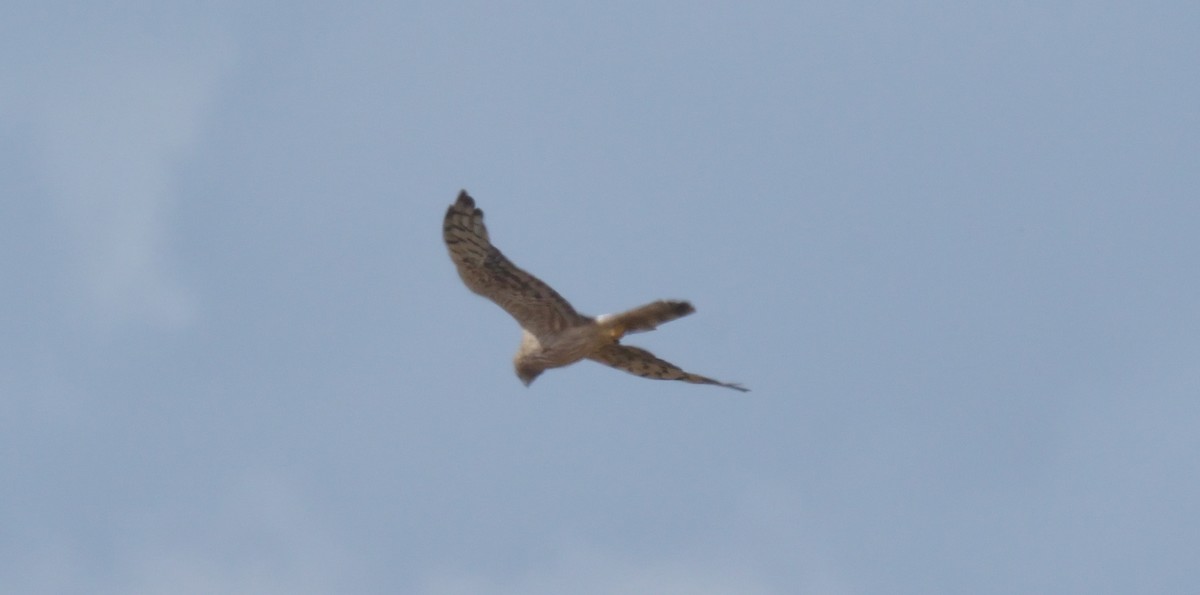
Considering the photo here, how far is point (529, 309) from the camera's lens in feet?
85.3

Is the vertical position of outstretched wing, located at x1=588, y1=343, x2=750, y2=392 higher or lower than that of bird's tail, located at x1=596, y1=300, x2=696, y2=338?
higher

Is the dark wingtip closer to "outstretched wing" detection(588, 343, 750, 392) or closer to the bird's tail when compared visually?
the bird's tail

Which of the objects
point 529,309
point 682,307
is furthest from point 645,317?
point 529,309

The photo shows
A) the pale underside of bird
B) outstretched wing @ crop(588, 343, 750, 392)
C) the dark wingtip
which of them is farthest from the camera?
outstretched wing @ crop(588, 343, 750, 392)

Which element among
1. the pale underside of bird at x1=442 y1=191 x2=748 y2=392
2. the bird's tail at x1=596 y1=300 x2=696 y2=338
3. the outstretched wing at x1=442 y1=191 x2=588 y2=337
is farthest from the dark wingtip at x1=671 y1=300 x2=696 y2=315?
the outstretched wing at x1=442 y1=191 x2=588 y2=337

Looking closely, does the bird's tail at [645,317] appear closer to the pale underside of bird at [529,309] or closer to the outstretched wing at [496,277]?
the pale underside of bird at [529,309]

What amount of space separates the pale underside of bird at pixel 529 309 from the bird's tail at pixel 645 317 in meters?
0.01

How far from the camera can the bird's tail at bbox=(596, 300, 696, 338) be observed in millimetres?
24562

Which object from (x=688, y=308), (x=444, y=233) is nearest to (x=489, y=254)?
(x=444, y=233)

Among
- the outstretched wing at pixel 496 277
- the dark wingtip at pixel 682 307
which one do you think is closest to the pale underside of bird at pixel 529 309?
the outstretched wing at pixel 496 277

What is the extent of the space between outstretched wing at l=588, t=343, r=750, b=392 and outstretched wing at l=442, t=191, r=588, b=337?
91 centimetres

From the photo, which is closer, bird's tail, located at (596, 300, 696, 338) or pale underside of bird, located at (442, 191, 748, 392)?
bird's tail, located at (596, 300, 696, 338)

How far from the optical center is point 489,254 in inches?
1014

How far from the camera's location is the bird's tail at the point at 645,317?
24562 millimetres
